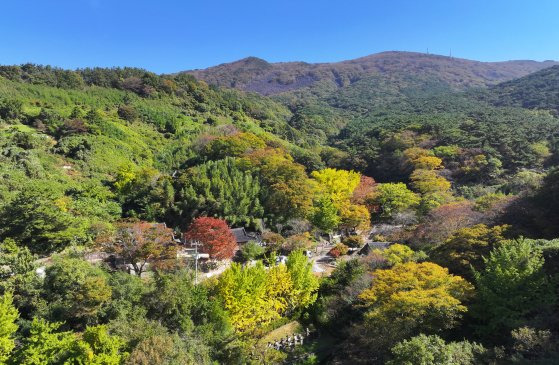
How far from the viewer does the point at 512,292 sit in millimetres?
14938

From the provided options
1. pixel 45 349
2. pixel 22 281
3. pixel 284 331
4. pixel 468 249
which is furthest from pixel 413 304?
pixel 22 281

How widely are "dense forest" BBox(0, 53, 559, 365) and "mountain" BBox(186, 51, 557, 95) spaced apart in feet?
276

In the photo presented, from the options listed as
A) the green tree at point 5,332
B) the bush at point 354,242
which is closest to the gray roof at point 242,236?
the bush at point 354,242

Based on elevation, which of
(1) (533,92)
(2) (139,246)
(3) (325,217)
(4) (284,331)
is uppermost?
(1) (533,92)

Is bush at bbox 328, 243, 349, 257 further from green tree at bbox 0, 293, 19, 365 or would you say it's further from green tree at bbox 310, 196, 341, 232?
green tree at bbox 0, 293, 19, 365

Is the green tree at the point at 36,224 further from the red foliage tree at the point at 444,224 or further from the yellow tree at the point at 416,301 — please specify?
the red foliage tree at the point at 444,224

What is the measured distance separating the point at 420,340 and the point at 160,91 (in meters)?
64.8

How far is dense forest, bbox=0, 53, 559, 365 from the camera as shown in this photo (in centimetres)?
1498

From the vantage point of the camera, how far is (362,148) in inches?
2299

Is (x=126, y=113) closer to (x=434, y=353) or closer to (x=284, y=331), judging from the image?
(x=284, y=331)

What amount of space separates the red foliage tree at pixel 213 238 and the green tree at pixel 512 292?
15.3 m

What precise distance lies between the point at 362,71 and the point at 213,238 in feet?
517

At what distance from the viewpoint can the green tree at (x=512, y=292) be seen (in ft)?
→ 47.3

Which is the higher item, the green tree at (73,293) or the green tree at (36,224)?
the green tree at (36,224)
